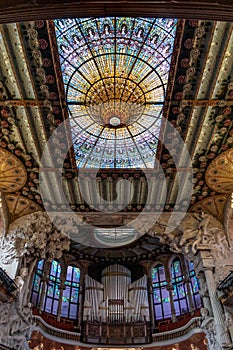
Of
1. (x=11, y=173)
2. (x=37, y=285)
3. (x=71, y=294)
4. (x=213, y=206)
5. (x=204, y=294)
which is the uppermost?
(x=213, y=206)

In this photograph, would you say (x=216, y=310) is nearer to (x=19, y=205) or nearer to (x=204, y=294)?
(x=204, y=294)

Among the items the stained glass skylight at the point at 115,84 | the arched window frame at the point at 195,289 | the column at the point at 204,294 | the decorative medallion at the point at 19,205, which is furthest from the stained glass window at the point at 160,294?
the stained glass skylight at the point at 115,84

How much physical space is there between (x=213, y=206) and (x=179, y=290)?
22.2ft

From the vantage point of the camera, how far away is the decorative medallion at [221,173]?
36.9 feet

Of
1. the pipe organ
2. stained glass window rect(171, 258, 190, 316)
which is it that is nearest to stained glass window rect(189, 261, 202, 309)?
stained glass window rect(171, 258, 190, 316)

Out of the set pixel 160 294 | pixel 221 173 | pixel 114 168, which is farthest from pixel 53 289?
pixel 221 173

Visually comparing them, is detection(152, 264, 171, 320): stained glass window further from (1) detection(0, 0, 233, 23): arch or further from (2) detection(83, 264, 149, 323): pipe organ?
(1) detection(0, 0, 233, 23): arch

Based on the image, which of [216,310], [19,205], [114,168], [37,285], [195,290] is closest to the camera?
[216,310]

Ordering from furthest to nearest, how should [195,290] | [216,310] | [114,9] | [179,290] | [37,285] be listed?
1. [179,290]
2. [37,285]
3. [195,290]
4. [216,310]
5. [114,9]

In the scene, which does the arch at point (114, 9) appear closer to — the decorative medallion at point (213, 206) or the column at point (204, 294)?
the decorative medallion at point (213, 206)

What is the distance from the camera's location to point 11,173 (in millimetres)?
11969

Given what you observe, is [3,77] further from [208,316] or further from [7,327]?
[208,316]

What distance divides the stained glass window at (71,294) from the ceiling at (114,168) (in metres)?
5.88

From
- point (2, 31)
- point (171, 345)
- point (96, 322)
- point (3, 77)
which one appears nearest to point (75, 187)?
point (3, 77)
